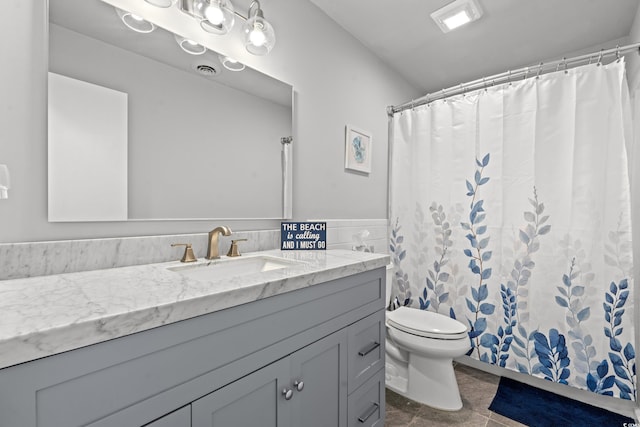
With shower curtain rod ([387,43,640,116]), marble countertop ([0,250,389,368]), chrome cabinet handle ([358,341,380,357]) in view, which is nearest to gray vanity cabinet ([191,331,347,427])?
chrome cabinet handle ([358,341,380,357])

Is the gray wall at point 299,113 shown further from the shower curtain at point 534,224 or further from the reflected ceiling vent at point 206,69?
the shower curtain at point 534,224

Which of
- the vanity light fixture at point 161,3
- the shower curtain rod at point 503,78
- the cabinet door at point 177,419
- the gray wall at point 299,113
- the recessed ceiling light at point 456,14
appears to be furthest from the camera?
the recessed ceiling light at point 456,14

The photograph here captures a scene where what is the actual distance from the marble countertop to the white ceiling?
175 centimetres

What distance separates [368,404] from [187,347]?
0.96 meters

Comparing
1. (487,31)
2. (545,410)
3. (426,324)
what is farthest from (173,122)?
(545,410)

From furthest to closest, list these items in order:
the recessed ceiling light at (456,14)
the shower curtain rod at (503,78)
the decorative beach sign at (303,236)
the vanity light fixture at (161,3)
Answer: the recessed ceiling light at (456,14) < the shower curtain rod at (503,78) < the decorative beach sign at (303,236) < the vanity light fixture at (161,3)

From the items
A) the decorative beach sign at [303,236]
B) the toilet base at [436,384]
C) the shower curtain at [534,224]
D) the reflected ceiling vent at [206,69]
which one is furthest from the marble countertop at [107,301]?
the shower curtain at [534,224]

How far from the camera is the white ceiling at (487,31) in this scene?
1.78 m

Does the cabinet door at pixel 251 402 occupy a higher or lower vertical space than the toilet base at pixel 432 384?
higher

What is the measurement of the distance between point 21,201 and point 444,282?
226cm

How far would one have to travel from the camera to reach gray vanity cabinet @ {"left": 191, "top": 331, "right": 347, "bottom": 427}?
0.73 metres

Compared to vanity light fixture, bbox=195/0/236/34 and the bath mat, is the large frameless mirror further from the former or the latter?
the bath mat

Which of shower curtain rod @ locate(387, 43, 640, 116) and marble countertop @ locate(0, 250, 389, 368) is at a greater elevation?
shower curtain rod @ locate(387, 43, 640, 116)

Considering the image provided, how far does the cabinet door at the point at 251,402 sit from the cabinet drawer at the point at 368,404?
1.33 feet
